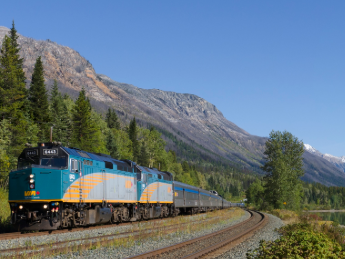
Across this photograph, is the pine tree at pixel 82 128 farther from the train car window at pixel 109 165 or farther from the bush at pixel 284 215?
the train car window at pixel 109 165

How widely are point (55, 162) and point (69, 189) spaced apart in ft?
5.91

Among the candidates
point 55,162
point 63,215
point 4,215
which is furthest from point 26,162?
point 4,215

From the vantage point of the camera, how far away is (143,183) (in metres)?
34.2

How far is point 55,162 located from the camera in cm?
2155

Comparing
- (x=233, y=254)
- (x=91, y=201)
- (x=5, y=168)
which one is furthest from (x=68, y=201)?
(x=5, y=168)

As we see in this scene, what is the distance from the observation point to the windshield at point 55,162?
21.5 m

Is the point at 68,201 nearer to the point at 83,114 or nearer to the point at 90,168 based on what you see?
the point at 90,168

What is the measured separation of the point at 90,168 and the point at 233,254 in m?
12.6

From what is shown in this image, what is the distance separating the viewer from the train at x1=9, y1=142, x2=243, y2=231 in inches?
811

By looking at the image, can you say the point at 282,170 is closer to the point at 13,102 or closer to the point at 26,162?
the point at 13,102

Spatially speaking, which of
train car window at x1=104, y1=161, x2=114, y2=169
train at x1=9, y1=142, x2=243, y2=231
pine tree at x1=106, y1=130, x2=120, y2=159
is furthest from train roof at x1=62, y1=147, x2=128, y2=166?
pine tree at x1=106, y1=130, x2=120, y2=159

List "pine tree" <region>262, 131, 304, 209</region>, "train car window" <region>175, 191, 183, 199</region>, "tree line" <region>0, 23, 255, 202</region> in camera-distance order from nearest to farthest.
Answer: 1. "train car window" <region>175, 191, 183, 199</region>
2. "tree line" <region>0, 23, 255, 202</region>
3. "pine tree" <region>262, 131, 304, 209</region>

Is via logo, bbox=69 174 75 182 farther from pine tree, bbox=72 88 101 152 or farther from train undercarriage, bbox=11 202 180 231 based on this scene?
pine tree, bbox=72 88 101 152

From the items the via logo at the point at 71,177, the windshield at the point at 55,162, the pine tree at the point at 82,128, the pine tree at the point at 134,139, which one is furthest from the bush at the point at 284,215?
the pine tree at the point at 134,139
